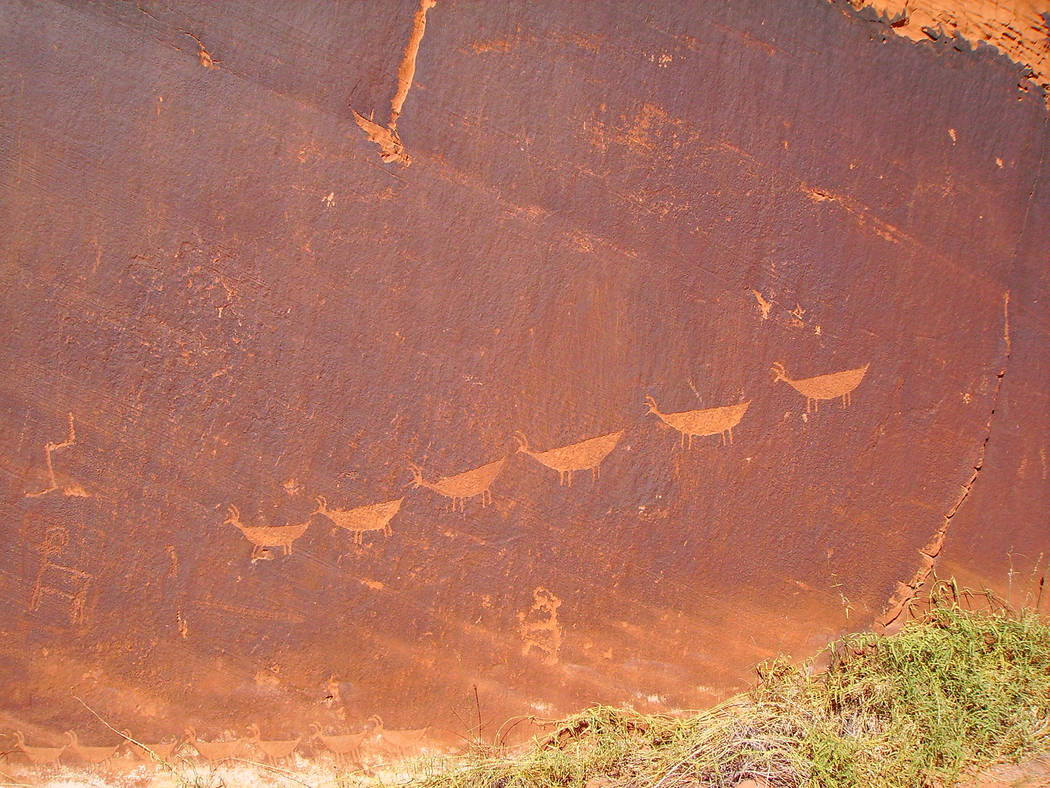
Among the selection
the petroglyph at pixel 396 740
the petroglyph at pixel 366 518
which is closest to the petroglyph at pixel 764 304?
the petroglyph at pixel 366 518

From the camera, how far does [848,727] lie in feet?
6.61

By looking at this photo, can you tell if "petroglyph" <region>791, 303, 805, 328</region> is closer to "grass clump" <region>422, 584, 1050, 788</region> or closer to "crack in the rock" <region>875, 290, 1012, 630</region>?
"crack in the rock" <region>875, 290, 1012, 630</region>

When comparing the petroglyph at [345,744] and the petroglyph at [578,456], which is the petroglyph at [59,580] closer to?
the petroglyph at [345,744]

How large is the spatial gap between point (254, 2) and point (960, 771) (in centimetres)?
293

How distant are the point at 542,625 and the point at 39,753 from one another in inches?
57.0

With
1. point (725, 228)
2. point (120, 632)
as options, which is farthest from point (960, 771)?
point (120, 632)

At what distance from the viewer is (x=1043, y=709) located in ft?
6.61

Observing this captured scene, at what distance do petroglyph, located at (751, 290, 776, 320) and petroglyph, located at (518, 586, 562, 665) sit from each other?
104cm

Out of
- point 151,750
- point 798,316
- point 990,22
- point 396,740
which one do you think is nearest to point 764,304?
point 798,316

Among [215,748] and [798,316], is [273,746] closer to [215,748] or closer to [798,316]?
[215,748]

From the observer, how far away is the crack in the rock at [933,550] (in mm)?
2100

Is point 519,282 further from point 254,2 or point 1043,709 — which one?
point 1043,709

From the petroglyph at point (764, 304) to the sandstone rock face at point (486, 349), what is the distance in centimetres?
3

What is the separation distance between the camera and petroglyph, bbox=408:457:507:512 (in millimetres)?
1913
